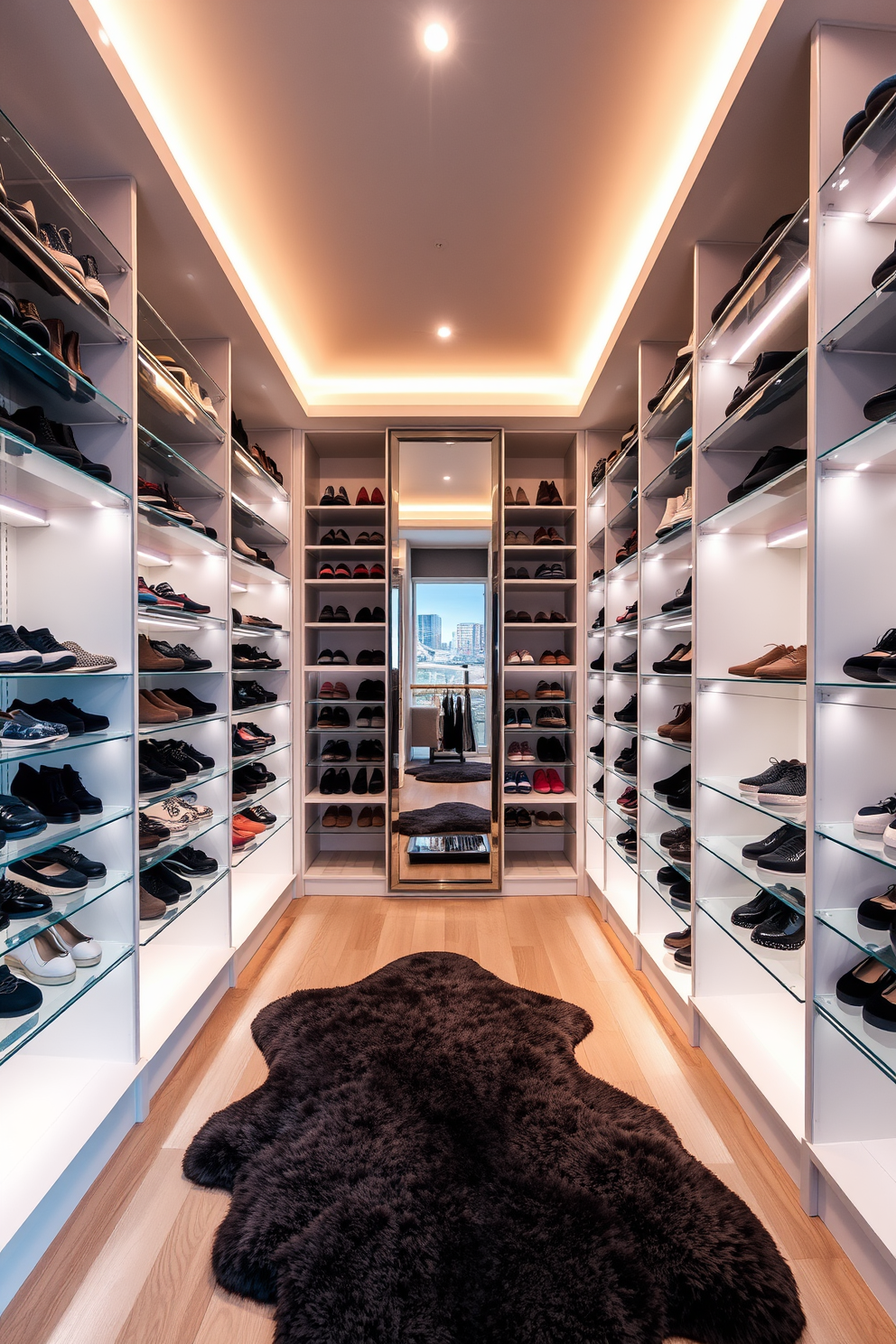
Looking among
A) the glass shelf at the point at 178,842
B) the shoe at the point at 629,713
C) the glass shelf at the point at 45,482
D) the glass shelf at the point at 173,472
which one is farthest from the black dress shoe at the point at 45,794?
the shoe at the point at 629,713

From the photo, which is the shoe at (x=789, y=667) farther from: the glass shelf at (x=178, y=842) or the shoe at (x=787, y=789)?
the glass shelf at (x=178, y=842)

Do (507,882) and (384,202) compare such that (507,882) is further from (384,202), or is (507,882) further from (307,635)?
→ (384,202)

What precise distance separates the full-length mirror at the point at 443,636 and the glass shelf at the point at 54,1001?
2153mm

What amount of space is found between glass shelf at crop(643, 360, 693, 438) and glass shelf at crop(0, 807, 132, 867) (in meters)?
2.43

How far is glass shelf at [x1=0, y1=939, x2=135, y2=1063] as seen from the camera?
141 cm

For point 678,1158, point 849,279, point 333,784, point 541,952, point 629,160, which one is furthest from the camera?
point 333,784

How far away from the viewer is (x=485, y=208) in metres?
2.45

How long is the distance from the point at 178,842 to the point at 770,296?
2.62m

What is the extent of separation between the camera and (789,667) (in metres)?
1.78

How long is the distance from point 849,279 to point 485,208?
147 cm

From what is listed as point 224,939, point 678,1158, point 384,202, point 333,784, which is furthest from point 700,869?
point 384,202

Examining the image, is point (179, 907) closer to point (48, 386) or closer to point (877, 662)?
point (48, 386)

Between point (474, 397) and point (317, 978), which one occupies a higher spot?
point (474, 397)

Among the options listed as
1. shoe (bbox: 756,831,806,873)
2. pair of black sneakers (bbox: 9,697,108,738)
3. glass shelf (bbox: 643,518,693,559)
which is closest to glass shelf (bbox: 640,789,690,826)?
shoe (bbox: 756,831,806,873)
